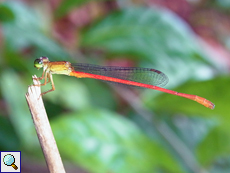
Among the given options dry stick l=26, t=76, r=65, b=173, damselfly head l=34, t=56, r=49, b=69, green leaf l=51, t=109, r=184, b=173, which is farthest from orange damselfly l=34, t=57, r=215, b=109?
dry stick l=26, t=76, r=65, b=173

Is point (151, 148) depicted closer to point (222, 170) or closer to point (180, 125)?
point (222, 170)

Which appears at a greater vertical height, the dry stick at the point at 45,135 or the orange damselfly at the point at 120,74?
the orange damselfly at the point at 120,74

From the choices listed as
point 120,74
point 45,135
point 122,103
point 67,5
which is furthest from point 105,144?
point 122,103

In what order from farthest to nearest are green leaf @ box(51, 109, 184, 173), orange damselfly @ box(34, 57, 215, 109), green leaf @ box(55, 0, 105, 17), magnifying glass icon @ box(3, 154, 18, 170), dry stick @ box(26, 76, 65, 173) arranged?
green leaf @ box(55, 0, 105, 17)
orange damselfly @ box(34, 57, 215, 109)
green leaf @ box(51, 109, 184, 173)
magnifying glass icon @ box(3, 154, 18, 170)
dry stick @ box(26, 76, 65, 173)

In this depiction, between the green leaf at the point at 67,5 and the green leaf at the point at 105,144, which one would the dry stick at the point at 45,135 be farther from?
the green leaf at the point at 67,5

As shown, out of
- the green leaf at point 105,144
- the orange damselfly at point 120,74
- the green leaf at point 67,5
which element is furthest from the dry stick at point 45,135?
the green leaf at point 67,5

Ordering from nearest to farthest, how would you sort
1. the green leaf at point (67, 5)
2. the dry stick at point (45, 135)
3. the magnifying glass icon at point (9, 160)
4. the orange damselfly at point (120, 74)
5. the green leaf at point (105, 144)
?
1. the dry stick at point (45, 135)
2. the magnifying glass icon at point (9, 160)
3. the green leaf at point (105, 144)
4. the orange damselfly at point (120, 74)
5. the green leaf at point (67, 5)

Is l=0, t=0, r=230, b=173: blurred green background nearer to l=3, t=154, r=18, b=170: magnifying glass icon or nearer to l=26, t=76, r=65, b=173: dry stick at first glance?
l=3, t=154, r=18, b=170: magnifying glass icon

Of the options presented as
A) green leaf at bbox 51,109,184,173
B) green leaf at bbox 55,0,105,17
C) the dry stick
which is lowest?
the dry stick
